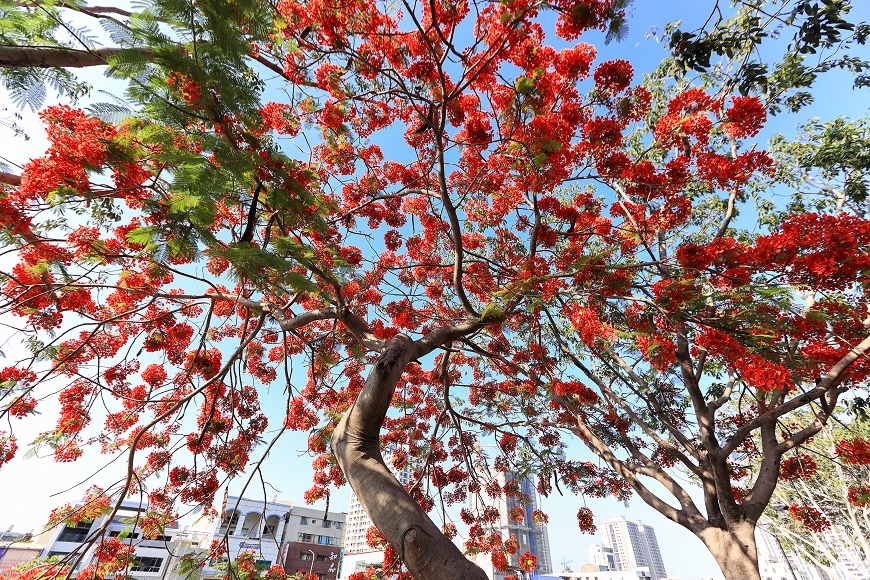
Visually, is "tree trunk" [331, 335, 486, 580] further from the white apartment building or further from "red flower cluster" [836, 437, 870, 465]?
the white apartment building

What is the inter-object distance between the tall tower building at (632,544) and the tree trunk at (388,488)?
173666 millimetres

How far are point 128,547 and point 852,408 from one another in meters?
9.40

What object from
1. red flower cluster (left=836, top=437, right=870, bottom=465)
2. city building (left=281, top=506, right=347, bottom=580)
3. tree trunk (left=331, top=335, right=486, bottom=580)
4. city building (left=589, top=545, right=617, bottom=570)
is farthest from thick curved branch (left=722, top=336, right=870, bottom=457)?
city building (left=589, top=545, right=617, bottom=570)

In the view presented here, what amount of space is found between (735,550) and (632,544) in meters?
179

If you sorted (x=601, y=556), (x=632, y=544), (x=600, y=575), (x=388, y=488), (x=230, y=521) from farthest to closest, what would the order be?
1. (x=632, y=544)
2. (x=601, y=556)
3. (x=600, y=575)
4. (x=230, y=521)
5. (x=388, y=488)

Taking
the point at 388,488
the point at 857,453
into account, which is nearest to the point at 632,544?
the point at 857,453

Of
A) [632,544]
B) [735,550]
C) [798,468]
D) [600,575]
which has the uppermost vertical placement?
[798,468]

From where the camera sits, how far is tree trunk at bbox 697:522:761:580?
432cm

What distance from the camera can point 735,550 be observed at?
14.7ft

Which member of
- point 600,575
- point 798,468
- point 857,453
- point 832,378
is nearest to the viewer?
point 832,378

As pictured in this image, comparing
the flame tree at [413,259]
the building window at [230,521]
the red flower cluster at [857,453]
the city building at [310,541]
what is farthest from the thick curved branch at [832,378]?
the city building at [310,541]

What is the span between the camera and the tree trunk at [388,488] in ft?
6.87

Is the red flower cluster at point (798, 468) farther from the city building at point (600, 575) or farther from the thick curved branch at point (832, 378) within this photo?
the city building at point (600, 575)

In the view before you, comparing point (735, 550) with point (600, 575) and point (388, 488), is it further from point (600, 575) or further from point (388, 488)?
point (600, 575)
